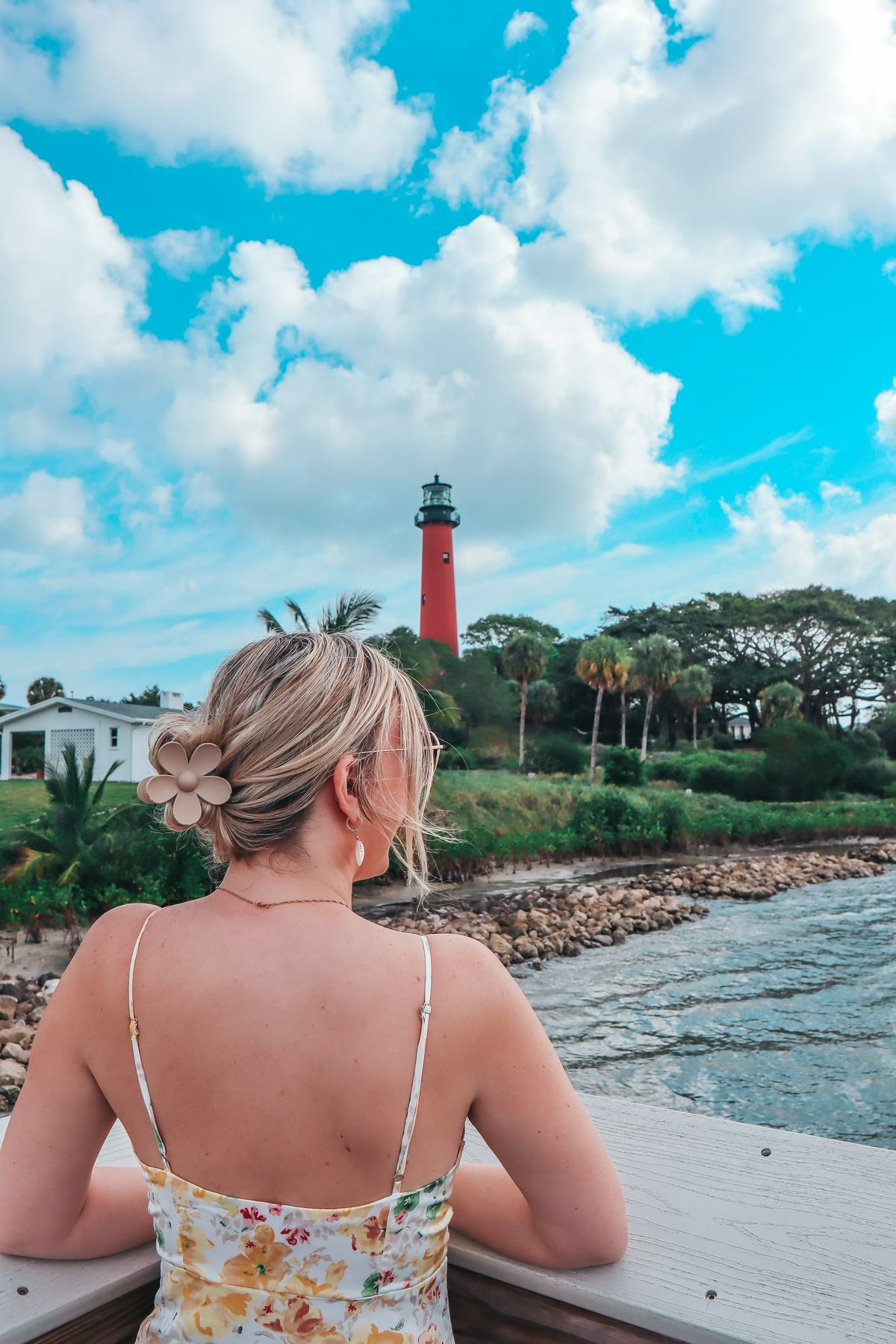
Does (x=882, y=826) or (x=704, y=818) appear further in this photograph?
(x=882, y=826)

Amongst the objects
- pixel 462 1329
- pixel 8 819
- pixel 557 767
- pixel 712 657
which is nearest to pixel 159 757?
pixel 462 1329

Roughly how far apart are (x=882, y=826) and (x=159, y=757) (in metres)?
23.7

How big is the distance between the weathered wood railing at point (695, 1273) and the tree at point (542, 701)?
2924 cm

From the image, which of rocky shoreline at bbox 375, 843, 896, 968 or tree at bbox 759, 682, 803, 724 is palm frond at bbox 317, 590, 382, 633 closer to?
rocky shoreline at bbox 375, 843, 896, 968

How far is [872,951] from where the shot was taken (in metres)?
10.4

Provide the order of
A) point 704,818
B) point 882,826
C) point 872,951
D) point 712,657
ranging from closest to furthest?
point 872,951 < point 704,818 < point 882,826 < point 712,657

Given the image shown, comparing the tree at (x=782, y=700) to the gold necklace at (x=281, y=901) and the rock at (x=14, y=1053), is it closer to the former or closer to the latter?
the rock at (x=14, y=1053)

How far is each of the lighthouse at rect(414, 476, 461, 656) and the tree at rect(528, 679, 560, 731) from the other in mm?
3068

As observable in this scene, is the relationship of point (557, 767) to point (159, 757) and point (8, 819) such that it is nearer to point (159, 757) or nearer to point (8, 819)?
point (8, 819)

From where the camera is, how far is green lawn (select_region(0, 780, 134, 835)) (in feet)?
45.0

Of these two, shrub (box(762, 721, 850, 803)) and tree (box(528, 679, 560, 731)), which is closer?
shrub (box(762, 721, 850, 803))

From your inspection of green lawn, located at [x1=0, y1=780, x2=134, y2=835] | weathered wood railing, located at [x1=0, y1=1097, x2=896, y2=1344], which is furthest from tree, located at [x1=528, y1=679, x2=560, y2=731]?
weathered wood railing, located at [x1=0, y1=1097, x2=896, y2=1344]

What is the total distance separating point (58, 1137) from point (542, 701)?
97.1ft

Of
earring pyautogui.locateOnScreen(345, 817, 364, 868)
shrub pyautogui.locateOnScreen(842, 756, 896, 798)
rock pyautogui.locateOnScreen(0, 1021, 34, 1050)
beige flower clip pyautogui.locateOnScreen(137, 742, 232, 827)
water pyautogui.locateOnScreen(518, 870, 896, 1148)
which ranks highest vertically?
beige flower clip pyautogui.locateOnScreen(137, 742, 232, 827)
